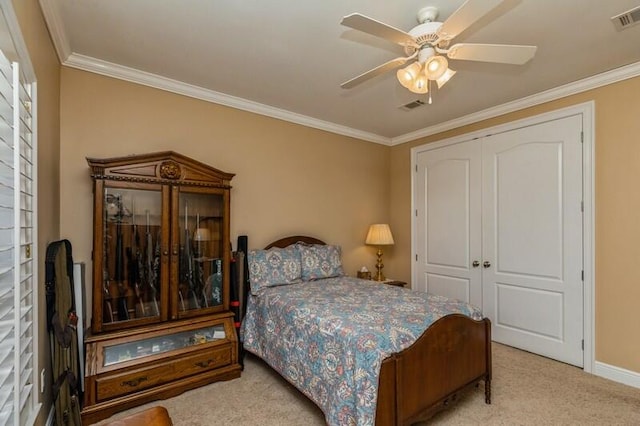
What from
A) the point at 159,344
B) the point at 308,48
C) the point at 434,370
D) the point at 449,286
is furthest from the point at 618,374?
the point at 159,344

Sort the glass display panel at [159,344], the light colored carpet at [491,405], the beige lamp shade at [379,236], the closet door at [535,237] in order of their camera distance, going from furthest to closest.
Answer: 1. the beige lamp shade at [379,236]
2. the closet door at [535,237]
3. the glass display panel at [159,344]
4. the light colored carpet at [491,405]

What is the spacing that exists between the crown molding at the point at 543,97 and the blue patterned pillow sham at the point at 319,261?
82.7 inches

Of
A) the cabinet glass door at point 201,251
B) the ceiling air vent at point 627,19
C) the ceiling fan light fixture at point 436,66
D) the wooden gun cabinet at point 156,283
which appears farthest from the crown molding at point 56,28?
the ceiling air vent at point 627,19

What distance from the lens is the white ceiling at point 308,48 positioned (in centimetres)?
199

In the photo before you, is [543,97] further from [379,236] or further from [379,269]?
[379,269]

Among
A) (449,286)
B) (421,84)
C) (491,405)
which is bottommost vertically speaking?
(491,405)

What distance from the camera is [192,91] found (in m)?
3.13

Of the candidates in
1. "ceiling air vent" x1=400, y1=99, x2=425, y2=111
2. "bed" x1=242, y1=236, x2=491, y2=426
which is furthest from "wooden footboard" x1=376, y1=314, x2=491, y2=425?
"ceiling air vent" x1=400, y1=99, x2=425, y2=111

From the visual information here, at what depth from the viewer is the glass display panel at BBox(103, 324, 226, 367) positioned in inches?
92.4

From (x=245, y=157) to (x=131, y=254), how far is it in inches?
59.4

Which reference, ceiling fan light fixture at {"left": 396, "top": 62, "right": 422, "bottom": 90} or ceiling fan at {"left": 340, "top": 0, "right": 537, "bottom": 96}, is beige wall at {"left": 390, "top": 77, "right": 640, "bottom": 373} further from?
ceiling fan light fixture at {"left": 396, "top": 62, "right": 422, "bottom": 90}

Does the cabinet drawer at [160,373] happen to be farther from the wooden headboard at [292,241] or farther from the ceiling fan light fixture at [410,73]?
the ceiling fan light fixture at [410,73]

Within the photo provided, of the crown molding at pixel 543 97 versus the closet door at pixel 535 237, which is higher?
the crown molding at pixel 543 97

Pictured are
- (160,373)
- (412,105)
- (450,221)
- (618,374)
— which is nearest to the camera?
(160,373)
